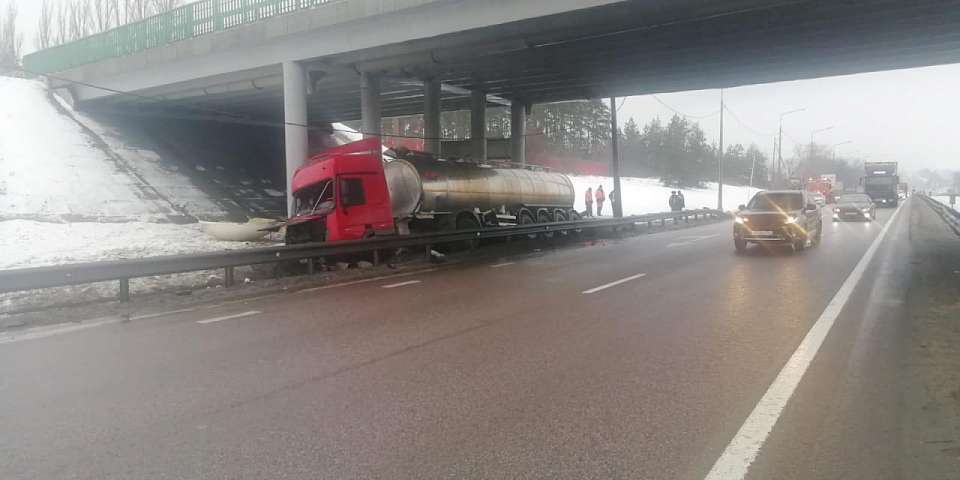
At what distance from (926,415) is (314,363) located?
5.12 metres

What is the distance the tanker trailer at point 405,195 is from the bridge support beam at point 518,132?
13.4ft

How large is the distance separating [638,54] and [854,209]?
20306mm

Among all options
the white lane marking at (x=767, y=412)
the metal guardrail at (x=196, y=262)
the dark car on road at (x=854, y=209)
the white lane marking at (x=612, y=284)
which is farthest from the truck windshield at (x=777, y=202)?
the dark car on road at (x=854, y=209)

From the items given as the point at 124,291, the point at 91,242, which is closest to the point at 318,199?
the point at 124,291

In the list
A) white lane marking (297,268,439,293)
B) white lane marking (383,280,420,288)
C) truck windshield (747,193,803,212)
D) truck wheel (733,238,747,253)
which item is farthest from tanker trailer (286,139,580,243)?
truck windshield (747,193,803,212)

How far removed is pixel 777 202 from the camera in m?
18.0

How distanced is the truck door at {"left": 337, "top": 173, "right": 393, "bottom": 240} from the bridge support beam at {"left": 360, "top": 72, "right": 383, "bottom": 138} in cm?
732

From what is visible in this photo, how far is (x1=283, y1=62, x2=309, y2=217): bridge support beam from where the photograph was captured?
857 inches

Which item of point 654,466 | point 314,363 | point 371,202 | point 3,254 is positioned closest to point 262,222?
point 371,202

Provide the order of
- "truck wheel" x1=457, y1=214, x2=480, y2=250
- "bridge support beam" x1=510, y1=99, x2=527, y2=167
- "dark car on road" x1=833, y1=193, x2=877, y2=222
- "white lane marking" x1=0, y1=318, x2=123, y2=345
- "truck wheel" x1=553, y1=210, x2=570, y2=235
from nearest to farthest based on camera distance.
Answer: "white lane marking" x1=0, y1=318, x2=123, y2=345
"truck wheel" x1=457, y1=214, x2=480, y2=250
"truck wheel" x1=553, y1=210, x2=570, y2=235
"bridge support beam" x1=510, y1=99, x2=527, y2=167
"dark car on road" x1=833, y1=193, x2=877, y2=222

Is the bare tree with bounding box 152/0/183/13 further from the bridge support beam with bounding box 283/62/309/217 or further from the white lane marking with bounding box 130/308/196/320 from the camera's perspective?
the white lane marking with bounding box 130/308/196/320

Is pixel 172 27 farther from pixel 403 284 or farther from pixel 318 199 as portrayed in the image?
pixel 403 284

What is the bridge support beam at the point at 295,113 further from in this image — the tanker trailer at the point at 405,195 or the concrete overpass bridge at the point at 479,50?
the tanker trailer at the point at 405,195

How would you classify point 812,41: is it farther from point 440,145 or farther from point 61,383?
point 61,383
